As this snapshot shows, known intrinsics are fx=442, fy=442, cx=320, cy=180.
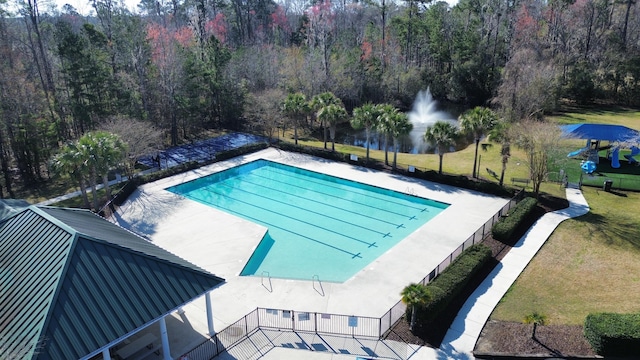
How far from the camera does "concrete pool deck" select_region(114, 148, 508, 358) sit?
55.8ft

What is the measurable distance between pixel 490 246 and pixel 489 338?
6.58 metres

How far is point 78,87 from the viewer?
3497cm

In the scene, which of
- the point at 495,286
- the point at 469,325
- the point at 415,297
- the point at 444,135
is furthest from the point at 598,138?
the point at 415,297

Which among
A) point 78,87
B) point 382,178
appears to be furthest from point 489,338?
point 78,87

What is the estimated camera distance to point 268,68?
1907 inches

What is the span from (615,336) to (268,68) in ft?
136

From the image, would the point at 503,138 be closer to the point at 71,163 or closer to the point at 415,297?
the point at 415,297

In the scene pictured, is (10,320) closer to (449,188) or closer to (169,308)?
(169,308)

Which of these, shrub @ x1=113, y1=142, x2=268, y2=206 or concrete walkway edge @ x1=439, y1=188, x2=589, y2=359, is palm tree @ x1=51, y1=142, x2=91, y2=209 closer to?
shrub @ x1=113, y1=142, x2=268, y2=206

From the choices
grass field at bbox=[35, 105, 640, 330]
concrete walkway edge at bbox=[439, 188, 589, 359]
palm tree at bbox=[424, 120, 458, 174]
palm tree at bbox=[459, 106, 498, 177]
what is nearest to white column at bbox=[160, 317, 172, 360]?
concrete walkway edge at bbox=[439, 188, 589, 359]

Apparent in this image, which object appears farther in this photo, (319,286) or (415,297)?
(319,286)

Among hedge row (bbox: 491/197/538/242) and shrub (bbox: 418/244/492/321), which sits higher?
hedge row (bbox: 491/197/538/242)

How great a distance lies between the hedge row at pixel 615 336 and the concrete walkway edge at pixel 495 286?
340 centimetres

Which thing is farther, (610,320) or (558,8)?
(558,8)
